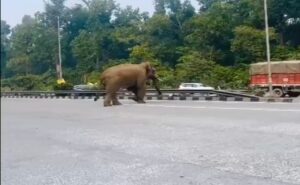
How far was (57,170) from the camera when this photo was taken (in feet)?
18.6

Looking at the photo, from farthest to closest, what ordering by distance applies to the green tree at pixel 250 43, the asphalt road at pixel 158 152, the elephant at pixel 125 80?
the green tree at pixel 250 43, the elephant at pixel 125 80, the asphalt road at pixel 158 152

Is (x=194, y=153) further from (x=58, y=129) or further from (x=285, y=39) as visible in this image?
(x=285, y=39)

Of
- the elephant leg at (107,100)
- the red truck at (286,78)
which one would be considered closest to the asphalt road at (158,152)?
the elephant leg at (107,100)

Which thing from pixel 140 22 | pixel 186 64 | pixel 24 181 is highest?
pixel 140 22

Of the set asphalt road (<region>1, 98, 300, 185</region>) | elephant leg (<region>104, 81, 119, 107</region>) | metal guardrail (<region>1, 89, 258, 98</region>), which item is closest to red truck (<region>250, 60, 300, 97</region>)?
metal guardrail (<region>1, 89, 258, 98</region>)

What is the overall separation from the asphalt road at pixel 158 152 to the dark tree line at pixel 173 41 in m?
20.1

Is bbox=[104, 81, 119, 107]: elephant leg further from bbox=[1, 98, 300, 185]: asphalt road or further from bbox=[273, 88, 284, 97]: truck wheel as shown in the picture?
bbox=[273, 88, 284, 97]: truck wheel

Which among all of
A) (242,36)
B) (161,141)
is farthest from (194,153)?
(242,36)

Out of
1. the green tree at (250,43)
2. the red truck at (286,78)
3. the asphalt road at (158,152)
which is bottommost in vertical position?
the asphalt road at (158,152)

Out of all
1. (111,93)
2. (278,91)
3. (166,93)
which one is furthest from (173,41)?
(111,93)

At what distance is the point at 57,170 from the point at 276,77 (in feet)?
67.6

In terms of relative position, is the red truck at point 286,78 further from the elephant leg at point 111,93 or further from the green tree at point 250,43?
the elephant leg at point 111,93

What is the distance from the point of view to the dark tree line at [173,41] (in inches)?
1362

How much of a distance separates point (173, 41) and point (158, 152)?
3712 cm
